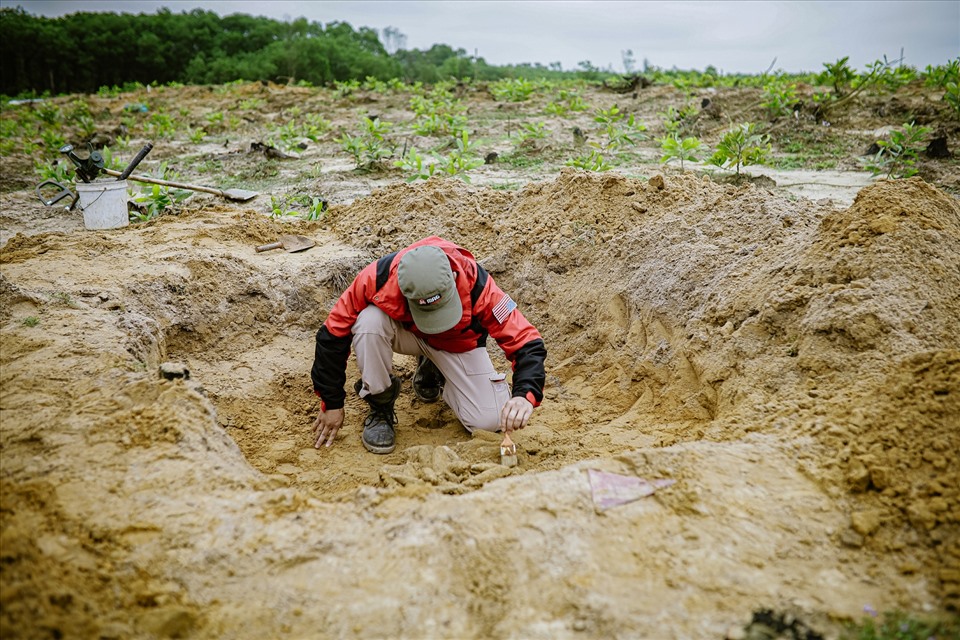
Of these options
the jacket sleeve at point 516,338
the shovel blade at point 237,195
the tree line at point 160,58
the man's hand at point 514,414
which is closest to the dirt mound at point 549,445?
the man's hand at point 514,414

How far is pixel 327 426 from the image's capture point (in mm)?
3033

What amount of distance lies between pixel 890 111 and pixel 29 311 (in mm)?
9087

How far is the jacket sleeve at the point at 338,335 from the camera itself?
2883mm

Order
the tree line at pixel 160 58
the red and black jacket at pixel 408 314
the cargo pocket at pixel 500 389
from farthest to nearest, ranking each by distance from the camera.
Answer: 1. the tree line at pixel 160 58
2. the cargo pocket at pixel 500 389
3. the red and black jacket at pixel 408 314

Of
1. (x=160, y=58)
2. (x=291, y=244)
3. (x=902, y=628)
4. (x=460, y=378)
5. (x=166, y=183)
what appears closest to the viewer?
(x=902, y=628)

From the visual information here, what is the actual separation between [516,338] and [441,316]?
0.39 meters

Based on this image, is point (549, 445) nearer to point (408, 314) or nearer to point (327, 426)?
point (408, 314)

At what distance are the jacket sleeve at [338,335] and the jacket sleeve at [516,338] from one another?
0.55m

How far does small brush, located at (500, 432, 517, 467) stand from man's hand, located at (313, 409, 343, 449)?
2.79 feet

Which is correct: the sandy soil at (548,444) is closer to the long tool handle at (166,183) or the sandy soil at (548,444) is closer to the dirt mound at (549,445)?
the dirt mound at (549,445)

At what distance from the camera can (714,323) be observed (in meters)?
3.01

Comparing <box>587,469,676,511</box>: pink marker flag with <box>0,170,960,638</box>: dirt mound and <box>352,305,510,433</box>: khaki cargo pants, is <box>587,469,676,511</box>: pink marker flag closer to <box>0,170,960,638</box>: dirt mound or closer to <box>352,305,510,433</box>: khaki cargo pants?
<box>0,170,960,638</box>: dirt mound

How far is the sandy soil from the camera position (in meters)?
1.58

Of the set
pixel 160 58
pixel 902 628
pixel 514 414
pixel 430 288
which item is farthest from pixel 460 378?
pixel 160 58
